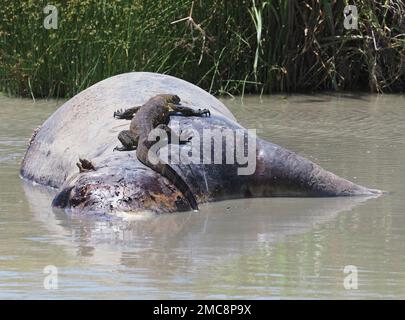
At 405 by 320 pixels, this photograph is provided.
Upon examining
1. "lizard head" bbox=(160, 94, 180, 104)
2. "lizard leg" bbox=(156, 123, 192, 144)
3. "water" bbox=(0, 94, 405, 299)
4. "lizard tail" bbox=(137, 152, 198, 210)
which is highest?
A: "lizard head" bbox=(160, 94, 180, 104)

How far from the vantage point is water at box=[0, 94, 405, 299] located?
5.18 metres

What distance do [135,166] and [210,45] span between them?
18.6ft

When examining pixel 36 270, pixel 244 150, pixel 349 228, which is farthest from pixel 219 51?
pixel 36 270

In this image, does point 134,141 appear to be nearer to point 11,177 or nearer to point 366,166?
point 11,177

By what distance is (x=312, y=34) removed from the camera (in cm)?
1250

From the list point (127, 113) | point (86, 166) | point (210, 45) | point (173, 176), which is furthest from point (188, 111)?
point (210, 45)

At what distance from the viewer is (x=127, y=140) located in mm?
7160

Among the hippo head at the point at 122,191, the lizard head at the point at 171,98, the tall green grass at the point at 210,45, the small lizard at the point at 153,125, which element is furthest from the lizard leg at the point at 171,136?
the tall green grass at the point at 210,45

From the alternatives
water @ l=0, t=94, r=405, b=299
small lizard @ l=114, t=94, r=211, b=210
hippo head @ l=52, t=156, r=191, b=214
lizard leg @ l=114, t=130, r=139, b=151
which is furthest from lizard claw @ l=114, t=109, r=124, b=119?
hippo head @ l=52, t=156, r=191, b=214

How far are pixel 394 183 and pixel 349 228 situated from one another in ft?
4.64

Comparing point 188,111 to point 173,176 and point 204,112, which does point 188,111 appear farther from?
point 173,176

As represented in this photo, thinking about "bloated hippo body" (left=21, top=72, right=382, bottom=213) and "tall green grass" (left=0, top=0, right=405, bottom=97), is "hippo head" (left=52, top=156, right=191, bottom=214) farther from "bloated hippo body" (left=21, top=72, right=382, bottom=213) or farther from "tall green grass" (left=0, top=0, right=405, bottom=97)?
"tall green grass" (left=0, top=0, right=405, bottom=97)

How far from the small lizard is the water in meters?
0.23

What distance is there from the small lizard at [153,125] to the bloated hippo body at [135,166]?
53 millimetres
